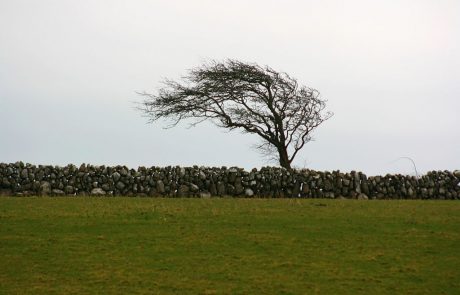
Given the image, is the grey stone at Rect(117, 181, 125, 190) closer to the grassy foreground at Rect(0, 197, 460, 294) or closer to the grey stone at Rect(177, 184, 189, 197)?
the grey stone at Rect(177, 184, 189, 197)

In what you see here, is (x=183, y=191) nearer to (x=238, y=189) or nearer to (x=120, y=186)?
(x=238, y=189)

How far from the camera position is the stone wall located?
1201 inches

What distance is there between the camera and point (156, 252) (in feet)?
52.6

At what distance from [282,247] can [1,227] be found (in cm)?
708

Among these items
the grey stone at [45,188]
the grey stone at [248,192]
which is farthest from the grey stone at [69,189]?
Result: the grey stone at [248,192]

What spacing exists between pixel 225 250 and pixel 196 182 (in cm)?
1477

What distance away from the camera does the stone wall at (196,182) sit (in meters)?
30.5

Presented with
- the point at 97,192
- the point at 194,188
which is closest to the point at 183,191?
the point at 194,188

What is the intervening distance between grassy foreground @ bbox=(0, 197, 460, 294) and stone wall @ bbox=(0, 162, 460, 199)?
20.5 feet

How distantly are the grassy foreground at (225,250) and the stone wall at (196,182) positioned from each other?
6.25 metres

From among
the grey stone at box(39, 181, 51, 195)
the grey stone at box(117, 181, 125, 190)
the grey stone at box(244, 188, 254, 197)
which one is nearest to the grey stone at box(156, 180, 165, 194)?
the grey stone at box(117, 181, 125, 190)

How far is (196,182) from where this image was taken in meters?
31.1

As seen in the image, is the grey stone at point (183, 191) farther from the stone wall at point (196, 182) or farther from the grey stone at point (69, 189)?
the grey stone at point (69, 189)

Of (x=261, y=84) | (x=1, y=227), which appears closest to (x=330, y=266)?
(x=1, y=227)
